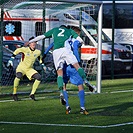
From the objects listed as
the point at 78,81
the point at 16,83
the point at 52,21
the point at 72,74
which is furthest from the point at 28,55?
the point at 52,21

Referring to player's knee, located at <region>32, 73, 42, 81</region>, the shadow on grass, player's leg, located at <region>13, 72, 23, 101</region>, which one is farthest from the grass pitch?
player's knee, located at <region>32, 73, 42, 81</region>

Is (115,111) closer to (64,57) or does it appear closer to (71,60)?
(71,60)

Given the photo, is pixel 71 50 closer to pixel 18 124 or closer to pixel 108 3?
pixel 18 124

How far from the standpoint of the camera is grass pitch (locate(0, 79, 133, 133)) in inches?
452

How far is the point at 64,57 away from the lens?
1355 centimetres

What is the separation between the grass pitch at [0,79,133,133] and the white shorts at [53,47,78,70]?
111 centimetres

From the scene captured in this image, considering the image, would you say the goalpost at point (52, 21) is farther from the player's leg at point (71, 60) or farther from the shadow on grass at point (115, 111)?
the player's leg at point (71, 60)

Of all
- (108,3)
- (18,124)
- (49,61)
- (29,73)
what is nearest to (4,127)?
(18,124)

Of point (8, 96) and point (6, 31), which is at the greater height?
point (6, 31)

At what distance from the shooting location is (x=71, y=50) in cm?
1384

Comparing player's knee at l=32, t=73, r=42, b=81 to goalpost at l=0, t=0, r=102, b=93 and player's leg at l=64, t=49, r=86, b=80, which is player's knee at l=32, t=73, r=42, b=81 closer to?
goalpost at l=0, t=0, r=102, b=93

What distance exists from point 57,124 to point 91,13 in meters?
8.85

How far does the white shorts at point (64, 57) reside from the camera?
13.5 metres

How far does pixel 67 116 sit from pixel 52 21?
8.48m
